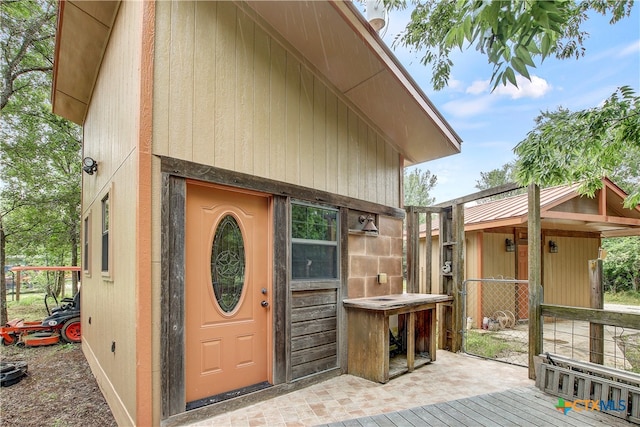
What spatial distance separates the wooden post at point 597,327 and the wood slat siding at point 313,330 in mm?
2682

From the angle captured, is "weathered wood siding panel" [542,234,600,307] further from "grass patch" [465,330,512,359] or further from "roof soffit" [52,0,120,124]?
"roof soffit" [52,0,120,124]

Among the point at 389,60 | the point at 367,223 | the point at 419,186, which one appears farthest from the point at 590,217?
the point at 419,186

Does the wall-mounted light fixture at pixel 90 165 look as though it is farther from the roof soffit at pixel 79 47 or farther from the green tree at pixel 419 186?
the green tree at pixel 419 186

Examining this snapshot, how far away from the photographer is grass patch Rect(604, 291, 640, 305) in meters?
11.8

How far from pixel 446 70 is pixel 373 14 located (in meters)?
1.86

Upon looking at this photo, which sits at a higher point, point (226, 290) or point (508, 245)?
point (508, 245)

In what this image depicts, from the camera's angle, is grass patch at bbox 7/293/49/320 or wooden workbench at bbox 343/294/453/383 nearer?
wooden workbench at bbox 343/294/453/383

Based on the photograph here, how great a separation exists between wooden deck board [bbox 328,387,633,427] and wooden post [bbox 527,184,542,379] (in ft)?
2.02

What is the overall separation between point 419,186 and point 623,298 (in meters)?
9.59

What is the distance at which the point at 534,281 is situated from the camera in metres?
3.86

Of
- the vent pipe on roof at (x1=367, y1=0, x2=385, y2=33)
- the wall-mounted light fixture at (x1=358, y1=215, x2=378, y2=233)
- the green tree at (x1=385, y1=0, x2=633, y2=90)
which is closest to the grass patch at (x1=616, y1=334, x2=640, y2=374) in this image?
the wall-mounted light fixture at (x1=358, y1=215, x2=378, y2=233)

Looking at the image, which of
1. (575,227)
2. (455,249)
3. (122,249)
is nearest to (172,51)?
(122,249)

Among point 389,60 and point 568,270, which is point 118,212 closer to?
point 389,60

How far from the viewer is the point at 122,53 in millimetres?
3225
